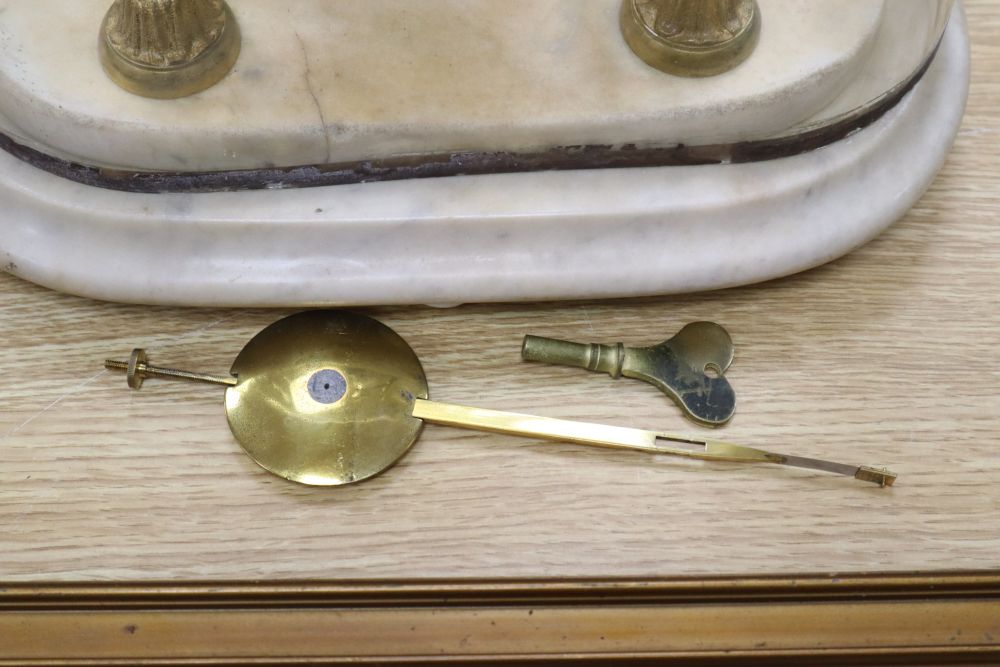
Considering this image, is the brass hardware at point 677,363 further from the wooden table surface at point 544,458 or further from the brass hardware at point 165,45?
the brass hardware at point 165,45

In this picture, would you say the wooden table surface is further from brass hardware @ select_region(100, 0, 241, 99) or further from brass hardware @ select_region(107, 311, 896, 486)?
brass hardware @ select_region(100, 0, 241, 99)

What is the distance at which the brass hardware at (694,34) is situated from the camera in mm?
628

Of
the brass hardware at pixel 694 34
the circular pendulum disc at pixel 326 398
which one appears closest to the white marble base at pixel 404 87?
the brass hardware at pixel 694 34

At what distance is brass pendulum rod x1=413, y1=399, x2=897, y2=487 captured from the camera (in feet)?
2.08

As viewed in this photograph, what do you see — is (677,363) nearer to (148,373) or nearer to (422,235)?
(422,235)

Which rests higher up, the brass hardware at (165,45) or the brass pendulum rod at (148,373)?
the brass hardware at (165,45)

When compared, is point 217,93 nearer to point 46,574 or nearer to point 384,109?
point 384,109

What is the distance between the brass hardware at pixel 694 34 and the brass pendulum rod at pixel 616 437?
0.21m

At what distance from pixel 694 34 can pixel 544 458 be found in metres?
0.26

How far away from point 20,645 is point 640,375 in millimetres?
385

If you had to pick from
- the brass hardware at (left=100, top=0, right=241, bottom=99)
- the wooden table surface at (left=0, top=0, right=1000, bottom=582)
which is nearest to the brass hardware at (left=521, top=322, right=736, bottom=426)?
the wooden table surface at (left=0, top=0, right=1000, bottom=582)

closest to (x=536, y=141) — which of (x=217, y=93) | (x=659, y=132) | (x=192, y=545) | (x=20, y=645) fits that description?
(x=659, y=132)

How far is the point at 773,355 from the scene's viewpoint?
2.25 feet

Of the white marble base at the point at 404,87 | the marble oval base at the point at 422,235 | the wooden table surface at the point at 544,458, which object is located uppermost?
the white marble base at the point at 404,87
